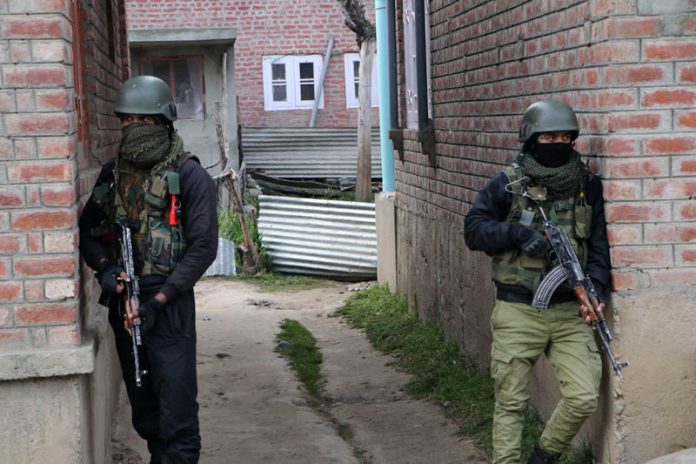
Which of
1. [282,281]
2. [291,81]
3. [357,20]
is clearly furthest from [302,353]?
[291,81]

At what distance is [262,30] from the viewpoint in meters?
24.4

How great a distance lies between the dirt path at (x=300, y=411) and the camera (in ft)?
21.1

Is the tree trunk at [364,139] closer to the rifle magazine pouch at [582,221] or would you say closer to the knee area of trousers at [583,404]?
the rifle magazine pouch at [582,221]

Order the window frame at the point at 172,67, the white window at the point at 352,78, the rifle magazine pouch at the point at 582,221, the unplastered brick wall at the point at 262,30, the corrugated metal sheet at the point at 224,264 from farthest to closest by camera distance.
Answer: the white window at the point at 352,78
the unplastered brick wall at the point at 262,30
the window frame at the point at 172,67
the corrugated metal sheet at the point at 224,264
the rifle magazine pouch at the point at 582,221

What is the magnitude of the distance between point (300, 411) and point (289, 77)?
58.2ft

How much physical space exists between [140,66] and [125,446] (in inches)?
587

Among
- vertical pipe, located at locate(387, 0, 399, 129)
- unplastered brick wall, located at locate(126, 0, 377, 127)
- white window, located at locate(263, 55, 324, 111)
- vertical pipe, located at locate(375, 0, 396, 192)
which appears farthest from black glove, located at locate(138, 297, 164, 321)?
white window, located at locate(263, 55, 324, 111)

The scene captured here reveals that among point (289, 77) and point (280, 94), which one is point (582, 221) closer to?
point (289, 77)

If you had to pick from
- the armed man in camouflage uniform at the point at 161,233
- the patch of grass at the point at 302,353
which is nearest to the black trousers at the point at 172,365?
the armed man in camouflage uniform at the point at 161,233

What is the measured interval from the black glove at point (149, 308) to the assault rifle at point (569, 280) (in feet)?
5.61

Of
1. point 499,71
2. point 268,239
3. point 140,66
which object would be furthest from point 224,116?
point 499,71

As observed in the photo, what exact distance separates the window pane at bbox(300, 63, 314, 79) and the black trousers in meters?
20.0

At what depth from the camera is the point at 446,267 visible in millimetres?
8875

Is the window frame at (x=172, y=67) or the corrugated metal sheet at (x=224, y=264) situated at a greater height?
the window frame at (x=172, y=67)
